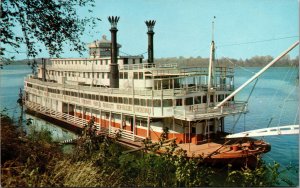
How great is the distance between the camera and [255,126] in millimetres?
35531

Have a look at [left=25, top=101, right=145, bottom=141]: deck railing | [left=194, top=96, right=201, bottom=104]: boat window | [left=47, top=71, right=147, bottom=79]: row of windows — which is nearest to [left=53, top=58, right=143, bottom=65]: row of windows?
[left=47, top=71, right=147, bottom=79]: row of windows

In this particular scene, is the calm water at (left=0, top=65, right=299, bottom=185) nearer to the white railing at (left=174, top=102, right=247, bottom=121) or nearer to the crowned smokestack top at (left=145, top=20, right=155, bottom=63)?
the white railing at (left=174, top=102, right=247, bottom=121)

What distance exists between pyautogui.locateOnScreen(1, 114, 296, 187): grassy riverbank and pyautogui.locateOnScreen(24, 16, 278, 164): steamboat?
23.2 feet

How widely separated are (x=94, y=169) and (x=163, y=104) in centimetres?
1310

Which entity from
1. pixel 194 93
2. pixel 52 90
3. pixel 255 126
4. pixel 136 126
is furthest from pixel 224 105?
pixel 52 90

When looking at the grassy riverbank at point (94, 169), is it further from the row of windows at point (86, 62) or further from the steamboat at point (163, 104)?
the row of windows at point (86, 62)

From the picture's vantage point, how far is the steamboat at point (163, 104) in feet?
68.8

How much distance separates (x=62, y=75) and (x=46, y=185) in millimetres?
33669

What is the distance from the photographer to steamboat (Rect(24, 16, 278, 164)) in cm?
2097

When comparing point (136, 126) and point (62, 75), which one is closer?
point (136, 126)

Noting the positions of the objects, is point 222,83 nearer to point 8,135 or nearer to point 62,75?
point 8,135

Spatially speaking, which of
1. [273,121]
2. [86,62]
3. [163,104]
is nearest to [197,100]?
[163,104]

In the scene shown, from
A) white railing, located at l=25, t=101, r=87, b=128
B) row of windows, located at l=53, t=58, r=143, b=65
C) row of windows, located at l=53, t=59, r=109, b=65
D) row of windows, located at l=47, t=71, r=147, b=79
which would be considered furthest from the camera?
row of windows, located at l=53, t=59, r=109, b=65

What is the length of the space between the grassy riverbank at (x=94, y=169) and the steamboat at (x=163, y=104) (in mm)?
7067
